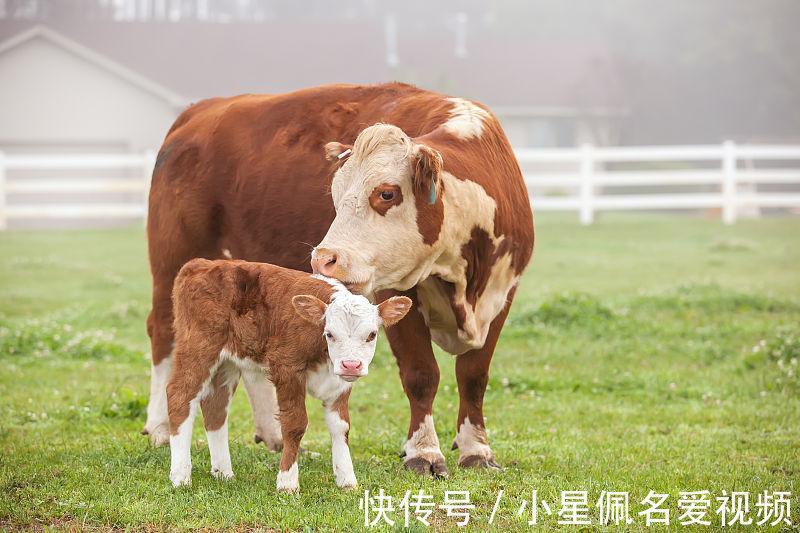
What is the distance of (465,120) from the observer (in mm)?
6062

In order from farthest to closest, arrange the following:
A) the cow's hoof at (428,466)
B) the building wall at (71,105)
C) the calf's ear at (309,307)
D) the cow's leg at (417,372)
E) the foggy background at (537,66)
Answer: the foggy background at (537,66) < the building wall at (71,105) < the cow's leg at (417,372) < the cow's hoof at (428,466) < the calf's ear at (309,307)


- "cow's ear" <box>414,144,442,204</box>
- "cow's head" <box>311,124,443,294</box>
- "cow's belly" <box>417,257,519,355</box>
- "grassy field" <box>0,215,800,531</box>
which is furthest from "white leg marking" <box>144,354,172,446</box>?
"cow's ear" <box>414,144,442,204</box>

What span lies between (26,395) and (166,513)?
3.91 metres

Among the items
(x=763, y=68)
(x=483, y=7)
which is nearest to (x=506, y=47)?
(x=763, y=68)

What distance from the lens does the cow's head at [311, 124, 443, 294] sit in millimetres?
4988

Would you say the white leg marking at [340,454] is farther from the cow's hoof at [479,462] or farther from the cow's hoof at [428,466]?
the cow's hoof at [479,462]

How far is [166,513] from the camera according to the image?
4.76 metres

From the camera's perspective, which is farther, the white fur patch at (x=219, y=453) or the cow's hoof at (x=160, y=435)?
the cow's hoof at (x=160, y=435)

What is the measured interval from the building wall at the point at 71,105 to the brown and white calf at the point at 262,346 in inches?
1232

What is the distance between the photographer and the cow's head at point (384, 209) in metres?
4.99

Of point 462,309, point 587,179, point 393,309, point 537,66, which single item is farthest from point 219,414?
point 537,66

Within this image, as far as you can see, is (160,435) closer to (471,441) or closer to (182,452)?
(182,452)

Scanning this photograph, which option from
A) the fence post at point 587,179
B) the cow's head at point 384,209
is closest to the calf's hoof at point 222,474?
the cow's head at point 384,209

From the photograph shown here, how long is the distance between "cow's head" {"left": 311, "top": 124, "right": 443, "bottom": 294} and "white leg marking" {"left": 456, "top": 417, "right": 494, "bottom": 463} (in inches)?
48.4
